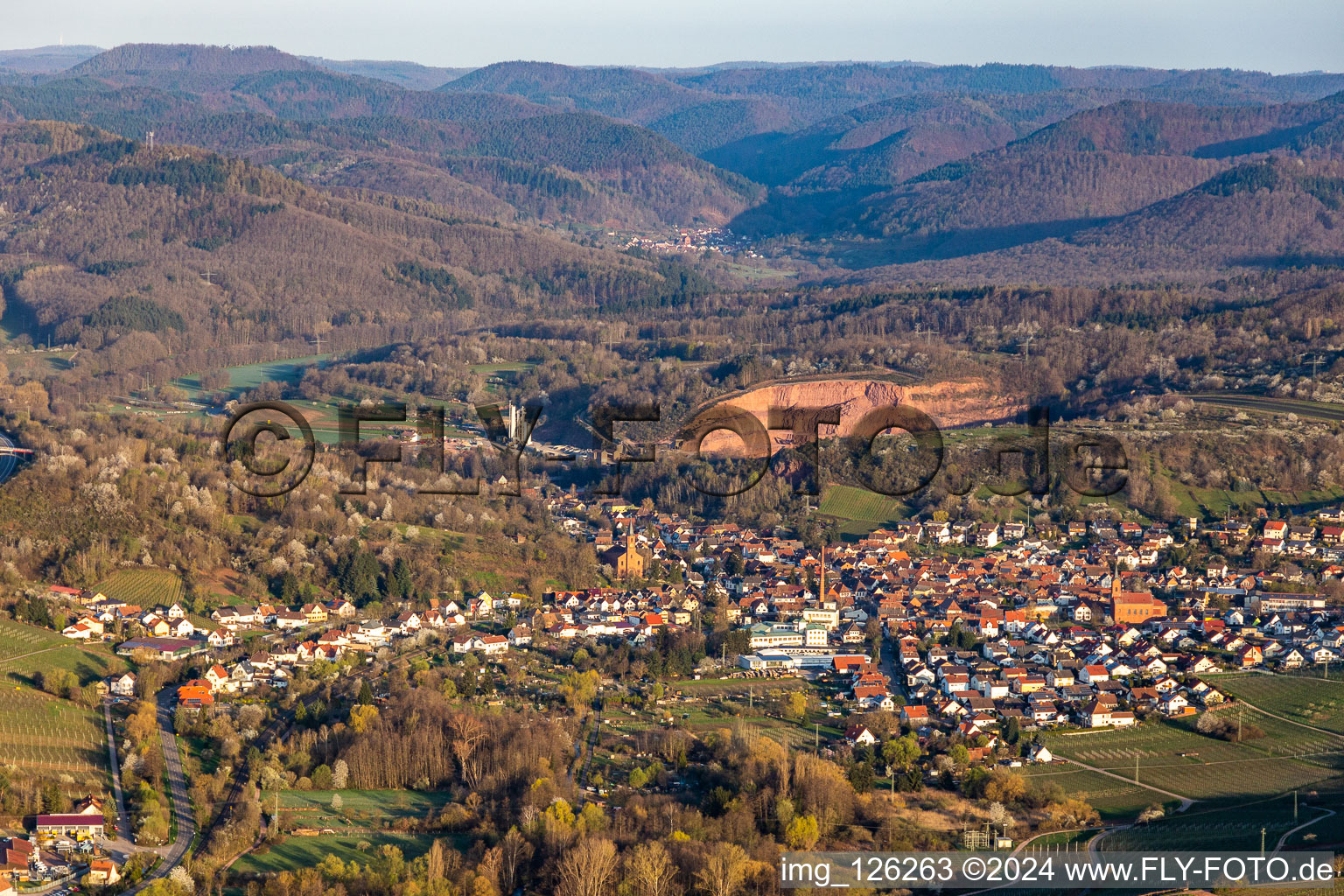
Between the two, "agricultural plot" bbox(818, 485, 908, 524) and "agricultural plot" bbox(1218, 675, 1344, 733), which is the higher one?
"agricultural plot" bbox(818, 485, 908, 524)

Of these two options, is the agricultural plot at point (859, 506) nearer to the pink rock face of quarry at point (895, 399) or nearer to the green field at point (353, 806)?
the pink rock face of quarry at point (895, 399)

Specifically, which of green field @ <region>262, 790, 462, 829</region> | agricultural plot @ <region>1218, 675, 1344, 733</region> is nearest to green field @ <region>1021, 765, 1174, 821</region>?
agricultural plot @ <region>1218, 675, 1344, 733</region>

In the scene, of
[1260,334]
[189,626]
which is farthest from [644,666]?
[1260,334]

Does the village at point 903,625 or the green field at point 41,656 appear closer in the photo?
the green field at point 41,656

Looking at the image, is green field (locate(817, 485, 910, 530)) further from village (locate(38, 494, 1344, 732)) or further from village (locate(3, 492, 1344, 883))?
village (locate(38, 494, 1344, 732))

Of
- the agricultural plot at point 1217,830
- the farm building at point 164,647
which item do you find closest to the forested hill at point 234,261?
the farm building at point 164,647

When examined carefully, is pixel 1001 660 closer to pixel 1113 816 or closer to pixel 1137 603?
pixel 1137 603

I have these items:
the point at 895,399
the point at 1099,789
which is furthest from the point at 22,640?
the point at 895,399
